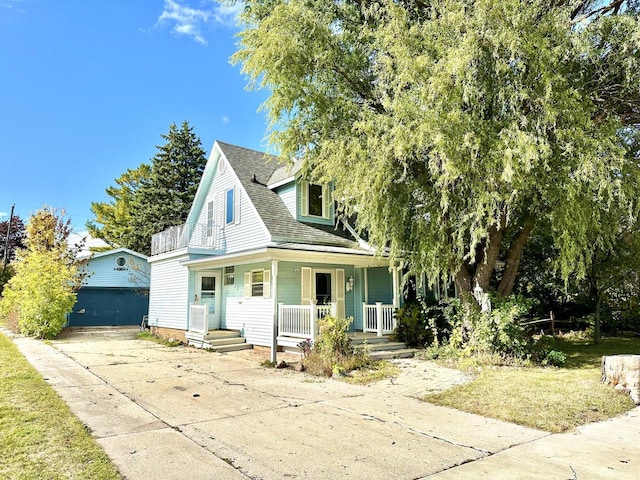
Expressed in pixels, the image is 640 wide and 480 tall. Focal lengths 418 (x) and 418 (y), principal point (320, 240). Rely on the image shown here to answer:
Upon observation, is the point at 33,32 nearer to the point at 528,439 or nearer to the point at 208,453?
the point at 208,453

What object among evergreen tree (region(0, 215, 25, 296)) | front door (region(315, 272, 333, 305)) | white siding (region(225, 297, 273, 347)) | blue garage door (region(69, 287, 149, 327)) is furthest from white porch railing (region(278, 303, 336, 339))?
evergreen tree (region(0, 215, 25, 296))

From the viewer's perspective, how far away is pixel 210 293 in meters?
17.0

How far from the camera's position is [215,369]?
1075cm

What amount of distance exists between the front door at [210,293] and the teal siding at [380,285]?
6147 mm

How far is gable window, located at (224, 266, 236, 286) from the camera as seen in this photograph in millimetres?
16219

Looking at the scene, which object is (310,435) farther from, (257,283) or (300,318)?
(257,283)

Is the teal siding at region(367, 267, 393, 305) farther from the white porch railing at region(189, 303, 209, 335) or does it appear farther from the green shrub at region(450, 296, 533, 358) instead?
the white porch railing at region(189, 303, 209, 335)

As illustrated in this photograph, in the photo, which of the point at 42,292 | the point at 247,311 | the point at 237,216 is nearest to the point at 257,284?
the point at 247,311

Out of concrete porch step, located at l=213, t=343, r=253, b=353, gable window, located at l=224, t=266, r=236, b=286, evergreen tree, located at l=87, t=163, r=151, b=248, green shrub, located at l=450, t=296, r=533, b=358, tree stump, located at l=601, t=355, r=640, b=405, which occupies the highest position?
evergreen tree, located at l=87, t=163, r=151, b=248

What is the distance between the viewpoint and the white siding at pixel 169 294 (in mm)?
17109

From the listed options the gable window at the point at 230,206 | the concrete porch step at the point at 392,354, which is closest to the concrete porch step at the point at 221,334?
the gable window at the point at 230,206

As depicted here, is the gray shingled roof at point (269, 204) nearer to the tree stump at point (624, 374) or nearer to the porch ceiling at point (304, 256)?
the porch ceiling at point (304, 256)

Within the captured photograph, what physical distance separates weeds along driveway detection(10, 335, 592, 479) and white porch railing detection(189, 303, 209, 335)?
14.6ft

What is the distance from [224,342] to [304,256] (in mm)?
4488
